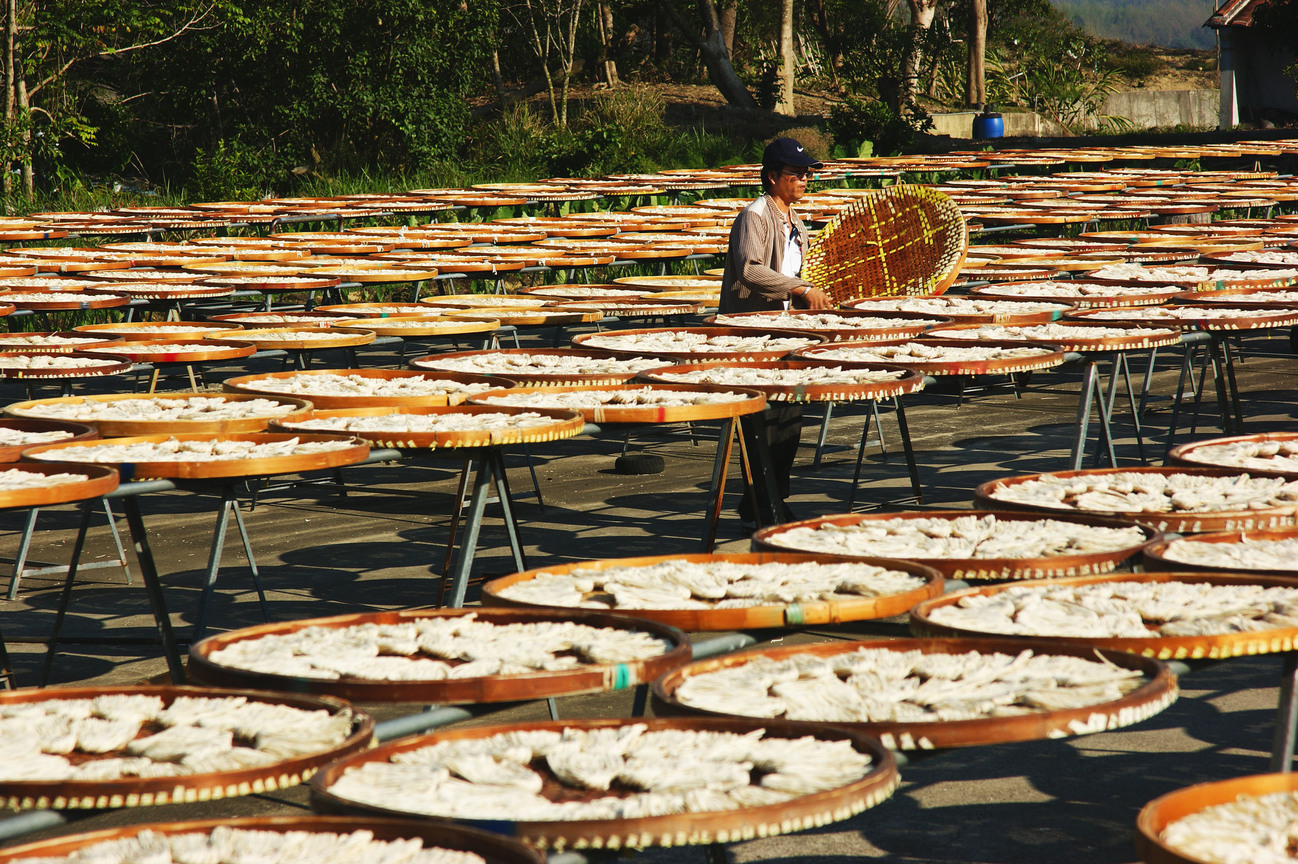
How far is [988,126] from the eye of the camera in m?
30.9

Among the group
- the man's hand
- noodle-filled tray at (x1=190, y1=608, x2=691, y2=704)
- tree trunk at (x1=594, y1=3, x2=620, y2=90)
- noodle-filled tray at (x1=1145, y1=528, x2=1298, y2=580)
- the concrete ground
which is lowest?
the concrete ground

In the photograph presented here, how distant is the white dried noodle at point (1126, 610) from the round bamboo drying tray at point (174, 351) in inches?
169

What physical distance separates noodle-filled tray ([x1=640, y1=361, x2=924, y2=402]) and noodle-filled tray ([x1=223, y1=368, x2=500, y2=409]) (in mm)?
663

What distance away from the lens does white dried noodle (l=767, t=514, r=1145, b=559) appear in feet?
10.3

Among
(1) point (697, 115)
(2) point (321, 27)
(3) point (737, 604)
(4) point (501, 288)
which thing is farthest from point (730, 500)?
(1) point (697, 115)

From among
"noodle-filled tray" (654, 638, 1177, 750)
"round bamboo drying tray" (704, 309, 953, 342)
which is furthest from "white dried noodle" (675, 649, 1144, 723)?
"round bamboo drying tray" (704, 309, 953, 342)

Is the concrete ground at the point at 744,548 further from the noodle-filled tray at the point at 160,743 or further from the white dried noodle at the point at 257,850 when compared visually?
the white dried noodle at the point at 257,850

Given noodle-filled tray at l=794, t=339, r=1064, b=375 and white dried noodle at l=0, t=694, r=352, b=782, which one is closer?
white dried noodle at l=0, t=694, r=352, b=782

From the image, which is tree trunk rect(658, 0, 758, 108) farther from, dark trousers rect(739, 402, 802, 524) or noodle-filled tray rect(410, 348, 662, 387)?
noodle-filled tray rect(410, 348, 662, 387)

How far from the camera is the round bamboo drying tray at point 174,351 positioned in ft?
20.8

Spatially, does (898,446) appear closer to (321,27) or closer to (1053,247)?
(1053,247)

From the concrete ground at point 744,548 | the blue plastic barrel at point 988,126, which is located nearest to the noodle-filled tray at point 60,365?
the concrete ground at point 744,548

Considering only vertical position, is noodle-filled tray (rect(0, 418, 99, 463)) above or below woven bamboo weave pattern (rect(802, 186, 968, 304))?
below

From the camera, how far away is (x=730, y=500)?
834 cm
